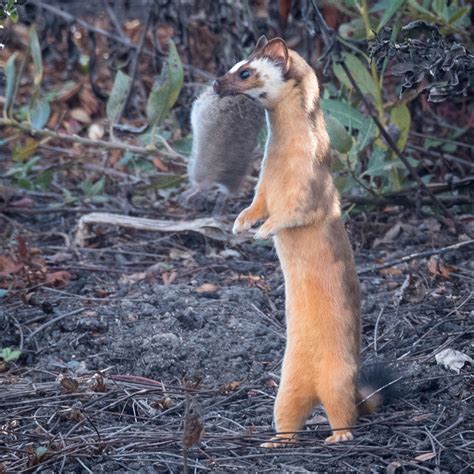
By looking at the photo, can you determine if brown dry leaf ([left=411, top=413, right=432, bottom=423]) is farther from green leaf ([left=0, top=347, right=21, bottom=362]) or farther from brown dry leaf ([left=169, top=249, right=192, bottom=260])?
brown dry leaf ([left=169, top=249, right=192, bottom=260])

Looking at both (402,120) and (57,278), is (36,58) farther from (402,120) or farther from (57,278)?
(402,120)

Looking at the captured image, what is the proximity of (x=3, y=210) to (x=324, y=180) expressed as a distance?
11.7ft

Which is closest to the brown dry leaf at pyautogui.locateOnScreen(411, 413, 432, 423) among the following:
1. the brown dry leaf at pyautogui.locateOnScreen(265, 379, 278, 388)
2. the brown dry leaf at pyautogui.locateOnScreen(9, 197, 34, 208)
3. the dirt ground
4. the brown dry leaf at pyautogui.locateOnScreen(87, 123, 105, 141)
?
the dirt ground

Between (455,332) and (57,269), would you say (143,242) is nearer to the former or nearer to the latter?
(57,269)

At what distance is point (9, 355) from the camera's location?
4461 millimetres

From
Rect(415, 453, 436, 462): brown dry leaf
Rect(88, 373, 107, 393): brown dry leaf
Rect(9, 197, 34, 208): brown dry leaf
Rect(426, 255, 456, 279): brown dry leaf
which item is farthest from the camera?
Rect(9, 197, 34, 208): brown dry leaf

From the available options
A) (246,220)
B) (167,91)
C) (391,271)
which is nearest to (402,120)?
(391,271)

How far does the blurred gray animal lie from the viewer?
4.98 m

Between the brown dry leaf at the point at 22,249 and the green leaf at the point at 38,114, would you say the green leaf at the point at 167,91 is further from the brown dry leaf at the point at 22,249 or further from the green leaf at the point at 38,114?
the brown dry leaf at the point at 22,249

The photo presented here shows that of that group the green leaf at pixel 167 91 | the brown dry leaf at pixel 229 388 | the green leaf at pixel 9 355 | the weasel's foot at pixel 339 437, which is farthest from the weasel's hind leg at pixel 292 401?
the green leaf at pixel 167 91

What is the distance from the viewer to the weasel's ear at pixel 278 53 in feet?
12.0

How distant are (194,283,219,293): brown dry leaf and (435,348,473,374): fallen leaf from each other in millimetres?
1439

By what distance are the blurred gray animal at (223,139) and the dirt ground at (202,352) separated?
562 mm

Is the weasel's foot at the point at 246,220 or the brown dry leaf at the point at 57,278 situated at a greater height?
the weasel's foot at the point at 246,220
